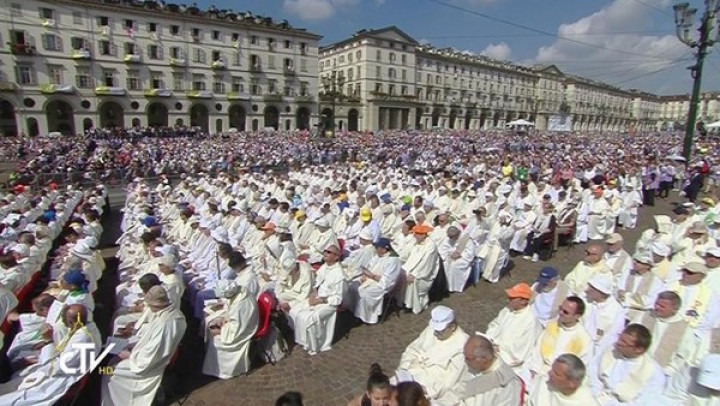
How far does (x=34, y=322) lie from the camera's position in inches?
176

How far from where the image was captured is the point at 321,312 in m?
5.60

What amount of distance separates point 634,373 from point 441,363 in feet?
5.28

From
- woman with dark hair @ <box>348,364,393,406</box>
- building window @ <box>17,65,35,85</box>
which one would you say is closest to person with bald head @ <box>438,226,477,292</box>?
woman with dark hair @ <box>348,364,393,406</box>

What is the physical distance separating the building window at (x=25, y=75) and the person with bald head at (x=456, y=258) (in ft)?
159

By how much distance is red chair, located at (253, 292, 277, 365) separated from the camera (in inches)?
201

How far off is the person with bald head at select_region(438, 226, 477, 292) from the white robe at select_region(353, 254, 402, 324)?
1.59 meters

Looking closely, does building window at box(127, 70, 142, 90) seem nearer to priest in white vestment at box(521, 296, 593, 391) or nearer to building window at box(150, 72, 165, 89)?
building window at box(150, 72, 165, 89)

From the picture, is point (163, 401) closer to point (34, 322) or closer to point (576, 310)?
point (34, 322)

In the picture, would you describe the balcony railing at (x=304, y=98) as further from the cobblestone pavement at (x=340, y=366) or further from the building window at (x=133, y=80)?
the cobblestone pavement at (x=340, y=366)

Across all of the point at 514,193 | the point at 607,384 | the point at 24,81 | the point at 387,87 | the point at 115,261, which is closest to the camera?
the point at 607,384

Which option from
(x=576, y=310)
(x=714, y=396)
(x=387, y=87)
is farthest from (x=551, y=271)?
(x=387, y=87)

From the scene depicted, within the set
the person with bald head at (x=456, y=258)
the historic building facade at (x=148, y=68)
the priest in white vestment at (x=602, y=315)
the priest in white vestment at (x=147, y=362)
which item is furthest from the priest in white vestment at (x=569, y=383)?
the historic building facade at (x=148, y=68)

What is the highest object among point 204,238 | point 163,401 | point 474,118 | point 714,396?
point 474,118

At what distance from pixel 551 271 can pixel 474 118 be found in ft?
286
